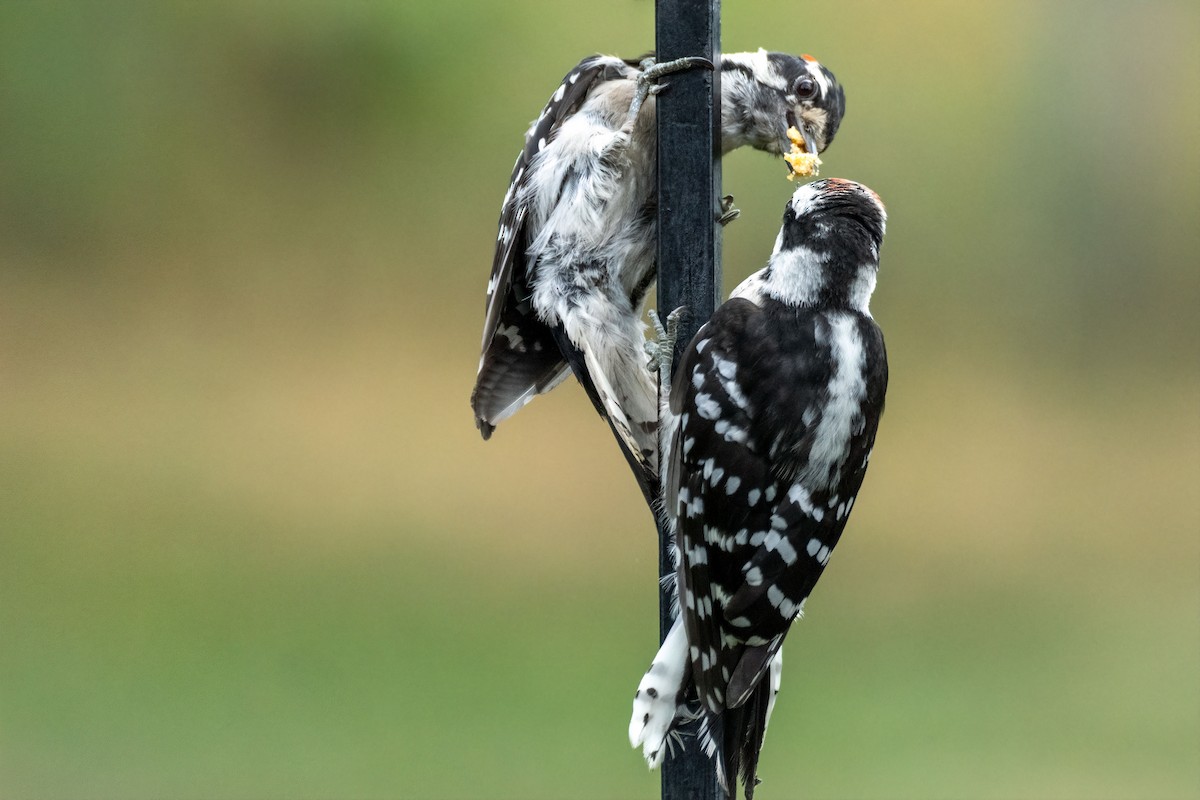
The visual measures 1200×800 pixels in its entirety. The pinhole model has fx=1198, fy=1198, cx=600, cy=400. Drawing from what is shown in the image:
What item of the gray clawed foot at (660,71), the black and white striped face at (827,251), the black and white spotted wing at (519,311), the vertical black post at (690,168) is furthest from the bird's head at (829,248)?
the black and white spotted wing at (519,311)

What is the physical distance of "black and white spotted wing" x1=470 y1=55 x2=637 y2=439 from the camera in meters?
2.02

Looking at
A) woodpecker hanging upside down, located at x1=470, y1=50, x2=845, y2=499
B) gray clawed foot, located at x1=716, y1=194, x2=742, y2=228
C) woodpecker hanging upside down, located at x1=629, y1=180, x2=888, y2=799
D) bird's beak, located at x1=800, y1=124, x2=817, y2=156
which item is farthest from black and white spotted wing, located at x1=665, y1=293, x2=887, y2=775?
bird's beak, located at x1=800, y1=124, x2=817, y2=156

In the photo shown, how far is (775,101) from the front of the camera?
6.66 feet

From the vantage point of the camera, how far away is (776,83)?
80.3 inches

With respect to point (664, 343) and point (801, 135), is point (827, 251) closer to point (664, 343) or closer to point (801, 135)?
point (664, 343)

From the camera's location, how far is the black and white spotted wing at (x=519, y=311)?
2.02 m

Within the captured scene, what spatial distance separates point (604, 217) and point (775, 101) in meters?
0.36

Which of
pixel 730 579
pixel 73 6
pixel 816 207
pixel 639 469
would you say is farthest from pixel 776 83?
pixel 73 6

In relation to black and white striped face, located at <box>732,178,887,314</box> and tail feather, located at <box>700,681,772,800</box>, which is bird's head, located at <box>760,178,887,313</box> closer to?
black and white striped face, located at <box>732,178,887,314</box>

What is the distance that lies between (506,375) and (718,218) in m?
0.61

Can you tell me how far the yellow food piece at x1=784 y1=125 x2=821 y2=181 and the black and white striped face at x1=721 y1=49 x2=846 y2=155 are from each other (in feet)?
0.04

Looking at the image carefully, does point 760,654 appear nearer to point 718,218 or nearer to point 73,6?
point 718,218

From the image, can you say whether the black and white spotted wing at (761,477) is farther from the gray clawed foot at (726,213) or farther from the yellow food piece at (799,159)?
the yellow food piece at (799,159)

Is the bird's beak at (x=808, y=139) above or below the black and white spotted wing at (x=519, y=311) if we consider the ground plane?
above
